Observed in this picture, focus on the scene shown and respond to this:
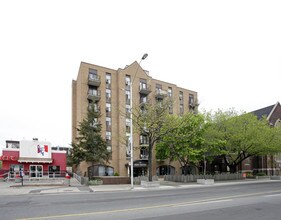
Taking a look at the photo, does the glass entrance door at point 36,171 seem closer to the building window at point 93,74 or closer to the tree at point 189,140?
the building window at point 93,74

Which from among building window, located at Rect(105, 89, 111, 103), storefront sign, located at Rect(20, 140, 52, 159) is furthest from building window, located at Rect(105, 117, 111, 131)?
storefront sign, located at Rect(20, 140, 52, 159)

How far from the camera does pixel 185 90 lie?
59.9 m

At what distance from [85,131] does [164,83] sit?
30208 mm

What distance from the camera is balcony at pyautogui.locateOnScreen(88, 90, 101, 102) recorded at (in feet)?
150

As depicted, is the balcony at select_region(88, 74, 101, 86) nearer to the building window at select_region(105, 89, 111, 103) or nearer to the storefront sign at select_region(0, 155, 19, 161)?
the building window at select_region(105, 89, 111, 103)

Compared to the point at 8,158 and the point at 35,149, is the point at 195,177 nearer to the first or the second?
the point at 35,149

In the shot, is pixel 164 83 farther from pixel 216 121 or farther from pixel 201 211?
pixel 201 211

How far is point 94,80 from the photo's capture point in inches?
1802

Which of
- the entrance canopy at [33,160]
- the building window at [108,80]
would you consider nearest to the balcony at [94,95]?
the building window at [108,80]

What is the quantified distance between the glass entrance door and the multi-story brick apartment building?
19.8 feet

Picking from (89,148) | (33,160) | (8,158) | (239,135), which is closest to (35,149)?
(33,160)

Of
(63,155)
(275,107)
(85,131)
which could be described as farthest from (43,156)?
(275,107)

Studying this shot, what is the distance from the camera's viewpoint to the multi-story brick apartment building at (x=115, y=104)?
45594mm

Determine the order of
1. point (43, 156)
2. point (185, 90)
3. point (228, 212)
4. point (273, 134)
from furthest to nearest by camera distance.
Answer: point (185, 90), point (43, 156), point (273, 134), point (228, 212)
